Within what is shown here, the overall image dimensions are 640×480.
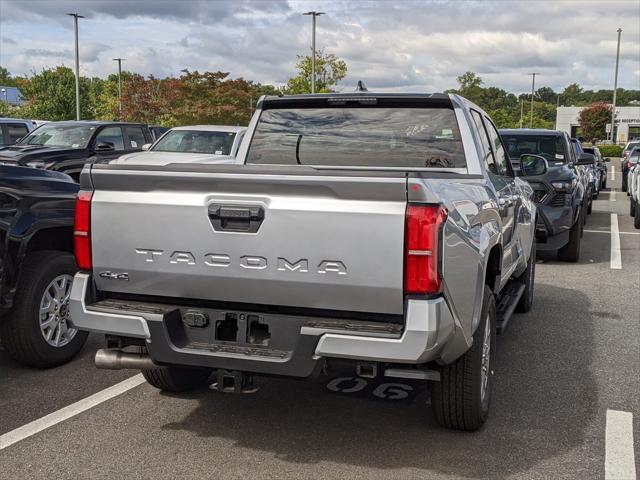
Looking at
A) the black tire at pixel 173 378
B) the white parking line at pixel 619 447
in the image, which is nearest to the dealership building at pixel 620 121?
the white parking line at pixel 619 447

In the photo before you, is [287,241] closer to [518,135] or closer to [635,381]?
[635,381]

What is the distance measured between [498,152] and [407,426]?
102 inches

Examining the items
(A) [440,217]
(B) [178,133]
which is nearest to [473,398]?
(A) [440,217]

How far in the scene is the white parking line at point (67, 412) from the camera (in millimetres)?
4301

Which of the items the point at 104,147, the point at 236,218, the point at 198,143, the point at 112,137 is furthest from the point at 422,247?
the point at 112,137

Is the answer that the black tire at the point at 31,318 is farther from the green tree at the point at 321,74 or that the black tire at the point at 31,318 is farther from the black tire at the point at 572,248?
the green tree at the point at 321,74

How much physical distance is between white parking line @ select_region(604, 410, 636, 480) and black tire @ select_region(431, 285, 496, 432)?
28.4 inches

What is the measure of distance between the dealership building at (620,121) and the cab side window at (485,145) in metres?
98.2

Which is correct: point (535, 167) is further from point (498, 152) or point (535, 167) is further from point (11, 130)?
point (11, 130)

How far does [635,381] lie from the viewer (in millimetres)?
5379

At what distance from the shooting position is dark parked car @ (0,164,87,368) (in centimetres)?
523

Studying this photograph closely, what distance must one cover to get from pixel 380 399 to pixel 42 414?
2.14m

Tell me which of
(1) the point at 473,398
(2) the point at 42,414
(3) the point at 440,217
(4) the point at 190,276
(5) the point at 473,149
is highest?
(5) the point at 473,149

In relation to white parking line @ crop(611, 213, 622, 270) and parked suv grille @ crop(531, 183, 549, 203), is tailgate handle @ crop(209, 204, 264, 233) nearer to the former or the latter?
parked suv grille @ crop(531, 183, 549, 203)
